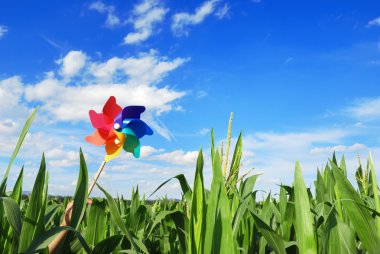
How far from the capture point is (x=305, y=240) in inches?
56.1

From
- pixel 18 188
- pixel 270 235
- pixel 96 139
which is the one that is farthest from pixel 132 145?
pixel 270 235

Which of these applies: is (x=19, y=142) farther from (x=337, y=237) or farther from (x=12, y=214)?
(x=337, y=237)

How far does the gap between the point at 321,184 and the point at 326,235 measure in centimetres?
140

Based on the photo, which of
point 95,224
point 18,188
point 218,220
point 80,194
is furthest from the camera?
point 95,224

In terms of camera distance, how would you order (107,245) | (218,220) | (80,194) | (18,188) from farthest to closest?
(18,188) → (107,245) → (80,194) → (218,220)

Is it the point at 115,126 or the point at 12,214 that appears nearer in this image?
the point at 12,214

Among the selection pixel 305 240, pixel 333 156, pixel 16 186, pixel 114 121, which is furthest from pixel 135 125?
pixel 305 240

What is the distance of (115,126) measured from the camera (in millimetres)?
2727

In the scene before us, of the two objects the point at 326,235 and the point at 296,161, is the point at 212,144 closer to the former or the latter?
the point at 296,161

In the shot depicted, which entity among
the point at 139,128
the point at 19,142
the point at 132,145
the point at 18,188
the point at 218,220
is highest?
the point at 139,128

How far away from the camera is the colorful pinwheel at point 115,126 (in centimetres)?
275

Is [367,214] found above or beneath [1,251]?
above

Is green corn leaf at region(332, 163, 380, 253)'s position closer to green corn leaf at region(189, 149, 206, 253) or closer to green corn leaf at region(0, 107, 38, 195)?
green corn leaf at region(189, 149, 206, 253)

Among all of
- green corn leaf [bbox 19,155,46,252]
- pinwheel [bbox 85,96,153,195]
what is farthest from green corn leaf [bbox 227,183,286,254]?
pinwheel [bbox 85,96,153,195]
